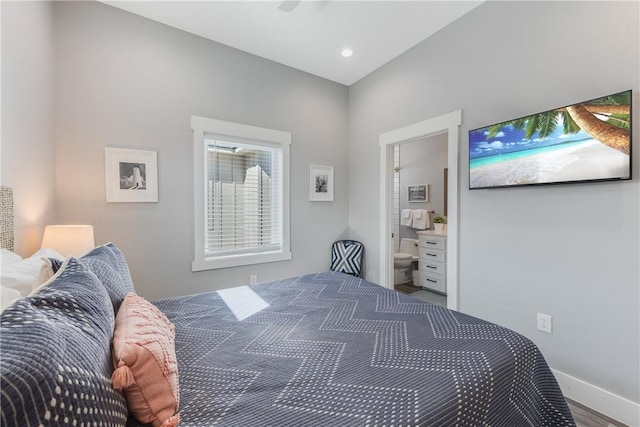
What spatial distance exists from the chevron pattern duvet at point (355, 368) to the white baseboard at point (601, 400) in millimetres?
793

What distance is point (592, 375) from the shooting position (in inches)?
70.6

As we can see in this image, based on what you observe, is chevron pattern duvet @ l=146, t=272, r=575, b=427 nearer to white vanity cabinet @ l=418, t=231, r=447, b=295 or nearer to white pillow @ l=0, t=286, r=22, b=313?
white pillow @ l=0, t=286, r=22, b=313

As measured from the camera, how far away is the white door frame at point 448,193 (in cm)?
258

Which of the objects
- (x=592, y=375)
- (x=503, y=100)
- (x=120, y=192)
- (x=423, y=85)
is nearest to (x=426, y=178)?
(x=423, y=85)

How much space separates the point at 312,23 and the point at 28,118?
7.49 feet

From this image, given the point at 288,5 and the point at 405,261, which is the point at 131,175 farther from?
the point at 405,261

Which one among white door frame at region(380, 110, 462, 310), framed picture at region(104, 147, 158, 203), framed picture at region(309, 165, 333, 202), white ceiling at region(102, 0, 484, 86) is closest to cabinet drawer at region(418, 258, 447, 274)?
white door frame at region(380, 110, 462, 310)

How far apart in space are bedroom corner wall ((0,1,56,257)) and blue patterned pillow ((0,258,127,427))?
50.9 inches

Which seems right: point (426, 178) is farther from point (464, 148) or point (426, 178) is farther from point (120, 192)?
point (120, 192)

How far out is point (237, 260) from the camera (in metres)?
3.04

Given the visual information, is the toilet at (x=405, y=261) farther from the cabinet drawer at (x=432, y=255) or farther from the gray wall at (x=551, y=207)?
the gray wall at (x=551, y=207)

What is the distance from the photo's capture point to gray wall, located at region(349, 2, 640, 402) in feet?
5.46

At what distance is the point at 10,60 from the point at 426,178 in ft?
16.2

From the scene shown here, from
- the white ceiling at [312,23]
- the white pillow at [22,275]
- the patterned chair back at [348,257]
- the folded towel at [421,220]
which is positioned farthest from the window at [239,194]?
the folded towel at [421,220]
